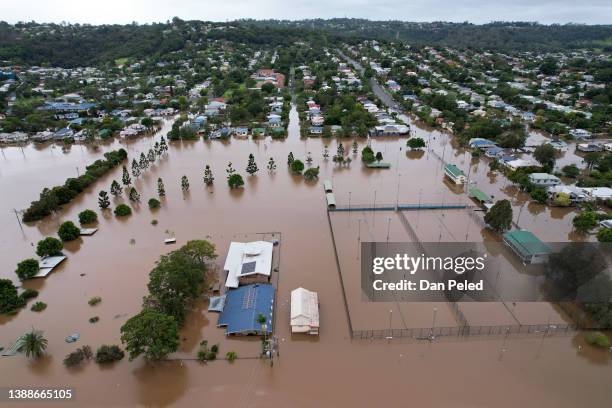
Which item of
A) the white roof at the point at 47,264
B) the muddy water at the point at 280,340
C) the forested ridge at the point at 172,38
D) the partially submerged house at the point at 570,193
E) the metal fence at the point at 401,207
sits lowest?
the muddy water at the point at 280,340

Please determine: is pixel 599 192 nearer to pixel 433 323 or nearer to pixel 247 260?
pixel 433 323

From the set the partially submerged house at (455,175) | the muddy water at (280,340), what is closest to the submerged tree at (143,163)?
the muddy water at (280,340)

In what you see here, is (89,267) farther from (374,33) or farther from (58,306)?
(374,33)

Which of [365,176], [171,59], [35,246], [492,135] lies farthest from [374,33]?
[35,246]

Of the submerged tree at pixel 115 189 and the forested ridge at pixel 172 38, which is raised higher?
A: the forested ridge at pixel 172 38

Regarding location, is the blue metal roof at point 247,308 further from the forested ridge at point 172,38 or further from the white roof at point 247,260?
the forested ridge at point 172,38

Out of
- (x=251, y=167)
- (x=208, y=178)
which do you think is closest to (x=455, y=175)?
(x=251, y=167)
